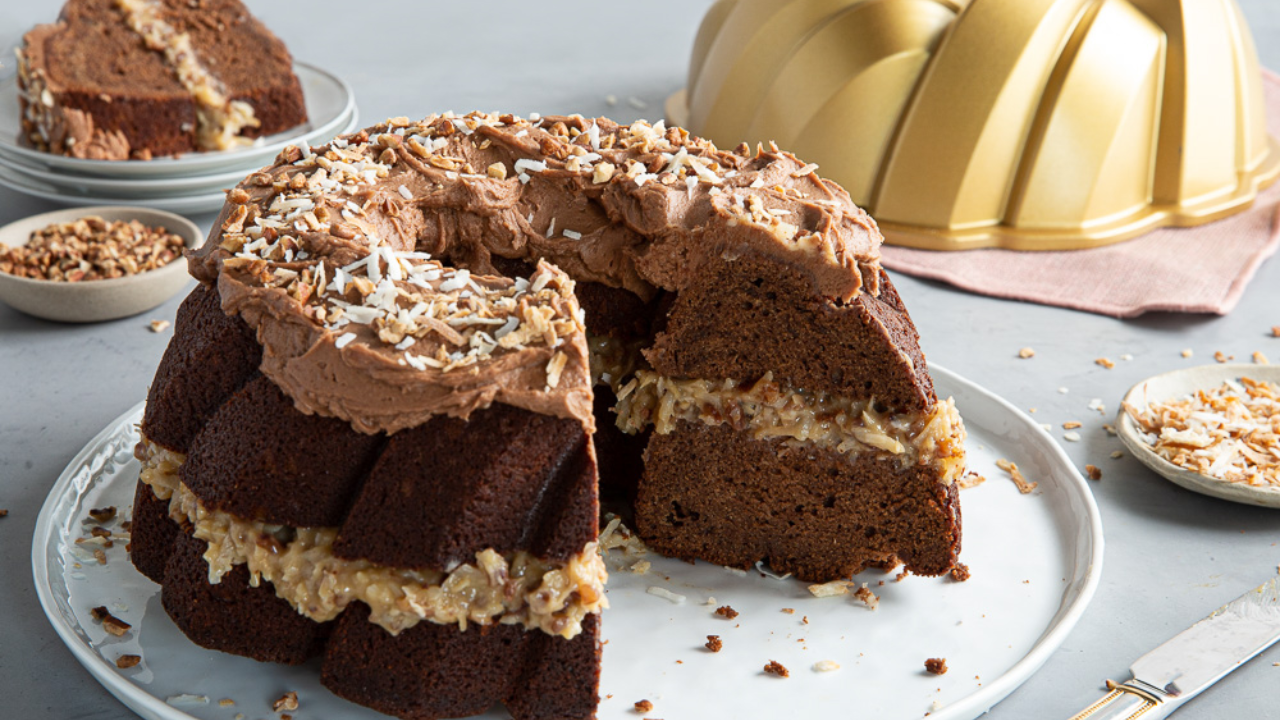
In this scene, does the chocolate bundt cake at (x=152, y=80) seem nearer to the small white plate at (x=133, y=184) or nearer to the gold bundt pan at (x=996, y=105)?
the small white plate at (x=133, y=184)

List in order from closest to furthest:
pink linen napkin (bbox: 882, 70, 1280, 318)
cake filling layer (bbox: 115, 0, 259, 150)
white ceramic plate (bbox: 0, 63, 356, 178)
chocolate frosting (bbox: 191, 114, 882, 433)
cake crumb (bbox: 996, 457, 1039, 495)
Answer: chocolate frosting (bbox: 191, 114, 882, 433) < cake crumb (bbox: 996, 457, 1039, 495) < pink linen napkin (bbox: 882, 70, 1280, 318) < white ceramic plate (bbox: 0, 63, 356, 178) < cake filling layer (bbox: 115, 0, 259, 150)

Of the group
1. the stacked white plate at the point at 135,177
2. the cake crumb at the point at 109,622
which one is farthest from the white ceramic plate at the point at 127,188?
the cake crumb at the point at 109,622

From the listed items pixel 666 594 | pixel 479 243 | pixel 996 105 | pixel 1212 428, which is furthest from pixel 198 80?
pixel 1212 428

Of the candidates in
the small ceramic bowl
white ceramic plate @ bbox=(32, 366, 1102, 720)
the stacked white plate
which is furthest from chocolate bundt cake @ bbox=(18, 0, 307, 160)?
white ceramic plate @ bbox=(32, 366, 1102, 720)

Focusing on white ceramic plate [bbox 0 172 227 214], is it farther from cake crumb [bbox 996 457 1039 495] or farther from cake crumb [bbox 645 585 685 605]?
cake crumb [bbox 996 457 1039 495]

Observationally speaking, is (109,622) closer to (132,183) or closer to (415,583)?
(415,583)
